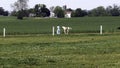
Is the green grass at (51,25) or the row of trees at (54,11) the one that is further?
the row of trees at (54,11)

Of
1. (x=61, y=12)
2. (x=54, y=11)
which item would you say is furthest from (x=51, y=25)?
(x=54, y=11)

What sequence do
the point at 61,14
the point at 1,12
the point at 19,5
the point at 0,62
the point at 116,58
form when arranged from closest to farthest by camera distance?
1. the point at 0,62
2. the point at 116,58
3. the point at 61,14
4. the point at 19,5
5. the point at 1,12

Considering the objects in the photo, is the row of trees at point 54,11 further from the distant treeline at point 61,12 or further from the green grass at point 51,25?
the green grass at point 51,25

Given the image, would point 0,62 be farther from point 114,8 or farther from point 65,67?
point 114,8

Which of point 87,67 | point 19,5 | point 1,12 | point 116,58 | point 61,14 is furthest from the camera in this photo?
point 1,12

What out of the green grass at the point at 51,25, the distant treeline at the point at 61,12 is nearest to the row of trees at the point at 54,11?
the distant treeline at the point at 61,12

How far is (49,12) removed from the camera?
173 metres

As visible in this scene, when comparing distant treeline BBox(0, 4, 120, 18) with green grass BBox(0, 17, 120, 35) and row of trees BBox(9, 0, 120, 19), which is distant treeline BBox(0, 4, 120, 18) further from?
green grass BBox(0, 17, 120, 35)

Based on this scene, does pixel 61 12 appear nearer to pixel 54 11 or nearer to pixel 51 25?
pixel 54 11

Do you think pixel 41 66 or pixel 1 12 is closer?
pixel 41 66

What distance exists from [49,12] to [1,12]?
2877 centimetres

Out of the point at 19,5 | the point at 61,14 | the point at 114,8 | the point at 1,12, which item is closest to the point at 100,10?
the point at 114,8

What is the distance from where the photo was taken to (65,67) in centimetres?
1410

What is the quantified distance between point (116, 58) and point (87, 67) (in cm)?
339
